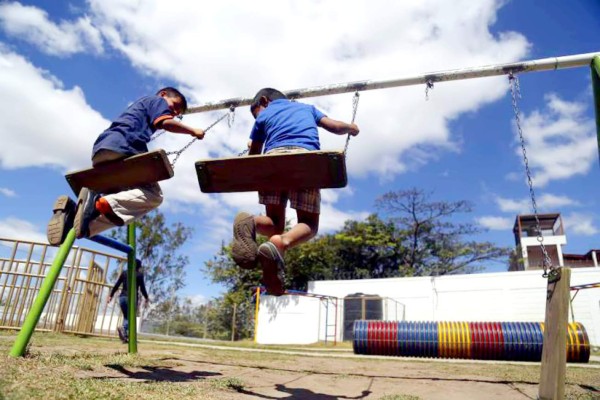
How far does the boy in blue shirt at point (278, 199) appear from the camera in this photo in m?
2.65

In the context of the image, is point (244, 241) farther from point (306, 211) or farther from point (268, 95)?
point (268, 95)

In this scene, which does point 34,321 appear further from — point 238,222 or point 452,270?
point 452,270

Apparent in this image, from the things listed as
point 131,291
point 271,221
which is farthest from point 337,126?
point 131,291

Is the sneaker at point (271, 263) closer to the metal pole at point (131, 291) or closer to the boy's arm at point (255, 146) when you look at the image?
the boy's arm at point (255, 146)

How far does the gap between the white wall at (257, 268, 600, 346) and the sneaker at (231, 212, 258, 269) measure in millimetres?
20304

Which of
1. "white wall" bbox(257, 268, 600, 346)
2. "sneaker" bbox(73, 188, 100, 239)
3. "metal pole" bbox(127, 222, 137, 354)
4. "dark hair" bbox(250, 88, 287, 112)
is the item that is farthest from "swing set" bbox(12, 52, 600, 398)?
"white wall" bbox(257, 268, 600, 346)

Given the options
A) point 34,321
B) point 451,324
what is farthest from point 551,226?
point 34,321

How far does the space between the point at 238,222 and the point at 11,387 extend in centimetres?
147

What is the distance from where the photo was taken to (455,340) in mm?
11031

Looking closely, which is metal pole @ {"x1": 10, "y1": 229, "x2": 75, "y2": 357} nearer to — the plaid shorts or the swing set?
the swing set

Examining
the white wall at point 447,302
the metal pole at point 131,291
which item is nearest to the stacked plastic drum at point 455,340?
the metal pole at point 131,291

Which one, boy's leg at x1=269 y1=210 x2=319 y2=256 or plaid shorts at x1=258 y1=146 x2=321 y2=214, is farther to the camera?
plaid shorts at x1=258 y1=146 x2=321 y2=214

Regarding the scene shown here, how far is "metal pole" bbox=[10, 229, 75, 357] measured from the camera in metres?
3.14

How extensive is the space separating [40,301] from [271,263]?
6.91ft
